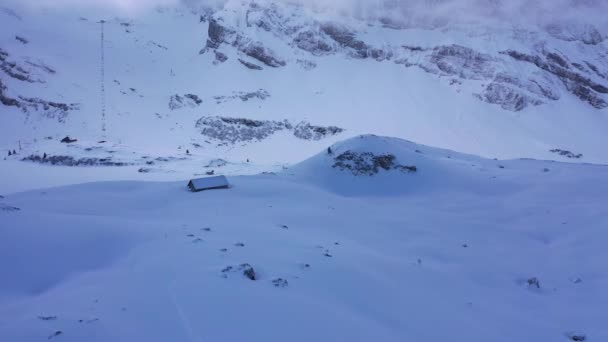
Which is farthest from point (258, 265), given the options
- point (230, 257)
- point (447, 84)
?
point (447, 84)

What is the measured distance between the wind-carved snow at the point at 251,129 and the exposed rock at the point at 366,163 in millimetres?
35199

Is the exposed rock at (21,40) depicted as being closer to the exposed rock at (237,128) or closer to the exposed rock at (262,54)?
the exposed rock at (237,128)

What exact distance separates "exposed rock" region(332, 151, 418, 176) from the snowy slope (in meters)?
3.85

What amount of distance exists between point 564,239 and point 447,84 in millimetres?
70572

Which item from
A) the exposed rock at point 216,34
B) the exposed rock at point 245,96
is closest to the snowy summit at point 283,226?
the exposed rock at point 245,96

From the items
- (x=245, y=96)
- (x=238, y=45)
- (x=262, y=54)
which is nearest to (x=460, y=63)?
(x=262, y=54)

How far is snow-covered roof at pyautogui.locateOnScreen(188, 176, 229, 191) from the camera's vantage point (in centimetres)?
1897

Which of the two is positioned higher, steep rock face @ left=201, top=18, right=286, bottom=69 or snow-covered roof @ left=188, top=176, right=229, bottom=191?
steep rock face @ left=201, top=18, right=286, bottom=69

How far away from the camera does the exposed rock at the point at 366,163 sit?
22.6 meters

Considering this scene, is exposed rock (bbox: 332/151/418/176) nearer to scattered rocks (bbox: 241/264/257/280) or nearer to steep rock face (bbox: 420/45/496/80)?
scattered rocks (bbox: 241/264/257/280)

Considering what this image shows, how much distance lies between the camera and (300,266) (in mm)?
9273

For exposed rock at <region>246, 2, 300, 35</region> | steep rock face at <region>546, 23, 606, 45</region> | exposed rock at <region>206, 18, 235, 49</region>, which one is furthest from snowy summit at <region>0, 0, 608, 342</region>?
steep rock face at <region>546, 23, 606, 45</region>

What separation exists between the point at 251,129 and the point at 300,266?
5355 centimetres

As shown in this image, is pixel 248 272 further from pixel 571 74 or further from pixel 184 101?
pixel 571 74
